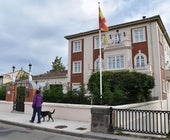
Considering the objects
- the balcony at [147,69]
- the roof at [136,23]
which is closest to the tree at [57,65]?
the roof at [136,23]

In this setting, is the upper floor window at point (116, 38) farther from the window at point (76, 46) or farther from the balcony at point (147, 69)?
the window at point (76, 46)

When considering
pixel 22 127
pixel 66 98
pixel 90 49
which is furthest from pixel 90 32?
pixel 22 127

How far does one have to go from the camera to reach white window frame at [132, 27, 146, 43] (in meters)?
26.6

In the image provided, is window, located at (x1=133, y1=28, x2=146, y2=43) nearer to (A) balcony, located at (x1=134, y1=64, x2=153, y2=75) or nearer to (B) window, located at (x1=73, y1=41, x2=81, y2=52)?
(A) balcony, located at (x1=134, y1=64, x2=153, y2=75)

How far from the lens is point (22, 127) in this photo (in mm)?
11172

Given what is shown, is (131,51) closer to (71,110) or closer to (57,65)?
(71,110)

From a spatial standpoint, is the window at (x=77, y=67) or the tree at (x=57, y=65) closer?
the window at (x=77, y=67)

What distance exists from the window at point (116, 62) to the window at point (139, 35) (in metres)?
2.98

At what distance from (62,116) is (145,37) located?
1748 cm

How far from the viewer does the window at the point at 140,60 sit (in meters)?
26.0

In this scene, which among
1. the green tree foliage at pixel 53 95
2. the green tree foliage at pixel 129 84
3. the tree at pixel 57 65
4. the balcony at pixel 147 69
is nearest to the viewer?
the green tree foliage at pixel 53 95

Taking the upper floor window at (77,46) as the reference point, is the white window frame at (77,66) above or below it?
below

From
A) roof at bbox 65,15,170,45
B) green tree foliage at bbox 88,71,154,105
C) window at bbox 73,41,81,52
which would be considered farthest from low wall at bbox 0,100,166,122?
window at bbox 73,41,81,52

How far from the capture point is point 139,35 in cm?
2691
